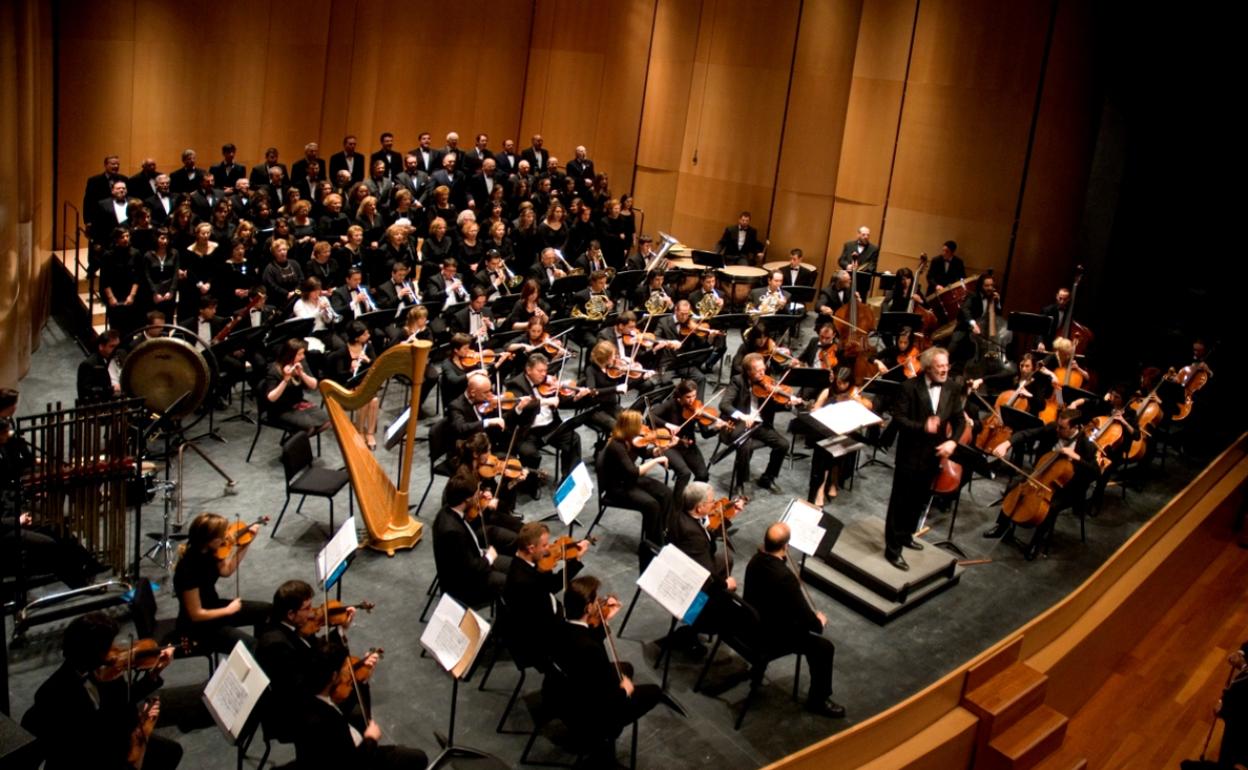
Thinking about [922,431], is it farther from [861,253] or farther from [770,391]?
[861,253]

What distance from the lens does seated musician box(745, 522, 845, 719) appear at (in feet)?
20.2

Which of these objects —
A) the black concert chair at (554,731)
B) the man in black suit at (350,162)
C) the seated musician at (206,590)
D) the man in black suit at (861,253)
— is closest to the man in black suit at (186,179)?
the man in black suit at (350,162)

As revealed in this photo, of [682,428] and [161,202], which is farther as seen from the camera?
[161,202]

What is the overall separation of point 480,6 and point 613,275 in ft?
24.2

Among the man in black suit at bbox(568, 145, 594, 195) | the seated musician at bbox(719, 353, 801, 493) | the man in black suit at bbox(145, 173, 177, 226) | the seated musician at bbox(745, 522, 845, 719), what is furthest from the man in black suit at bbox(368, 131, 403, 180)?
the seated musician at bbox(745, 522, 845, 719)

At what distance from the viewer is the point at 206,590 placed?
5598 millimetres

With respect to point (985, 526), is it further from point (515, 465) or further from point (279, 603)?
point (279, 603)

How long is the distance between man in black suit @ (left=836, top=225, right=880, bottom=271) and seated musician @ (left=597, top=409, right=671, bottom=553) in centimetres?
710

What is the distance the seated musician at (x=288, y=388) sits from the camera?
8484 millimetres

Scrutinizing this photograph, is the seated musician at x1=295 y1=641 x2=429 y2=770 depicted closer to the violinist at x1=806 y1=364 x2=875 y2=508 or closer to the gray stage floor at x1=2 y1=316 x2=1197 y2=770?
the gray stage floor at x1=2 y1=316 x2=1197 y2=770

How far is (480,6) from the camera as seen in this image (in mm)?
17375

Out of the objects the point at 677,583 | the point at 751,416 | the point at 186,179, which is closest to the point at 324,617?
the point at 677,583

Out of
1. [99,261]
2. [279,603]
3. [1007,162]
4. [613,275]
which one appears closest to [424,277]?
[613,275]

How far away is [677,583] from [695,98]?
39.3 feet
